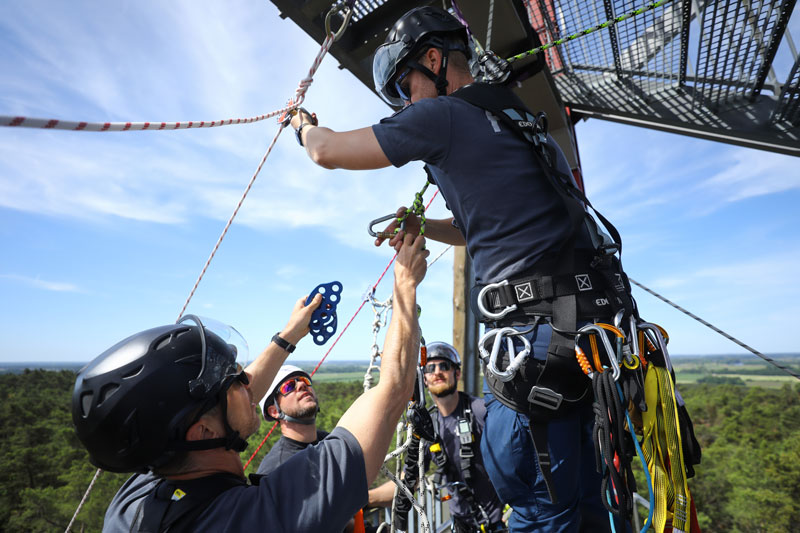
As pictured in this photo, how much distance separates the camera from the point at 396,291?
148cm

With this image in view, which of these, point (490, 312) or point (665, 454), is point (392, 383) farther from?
point (665, 454)

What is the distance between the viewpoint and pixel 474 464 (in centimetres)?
461

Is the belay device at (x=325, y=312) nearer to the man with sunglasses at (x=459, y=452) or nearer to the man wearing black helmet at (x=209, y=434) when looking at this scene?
the man wearing black helmet at (x=209, y=434)

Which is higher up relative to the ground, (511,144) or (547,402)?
(511,144)

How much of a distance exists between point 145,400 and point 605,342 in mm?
1435

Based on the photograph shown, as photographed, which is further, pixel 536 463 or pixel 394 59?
pixel 394 59

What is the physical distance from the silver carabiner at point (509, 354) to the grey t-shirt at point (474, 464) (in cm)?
293

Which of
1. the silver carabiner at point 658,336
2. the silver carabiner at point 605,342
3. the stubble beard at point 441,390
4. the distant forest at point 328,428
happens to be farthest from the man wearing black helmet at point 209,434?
the distant forest at point 328,428

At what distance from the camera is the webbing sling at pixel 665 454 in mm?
1232

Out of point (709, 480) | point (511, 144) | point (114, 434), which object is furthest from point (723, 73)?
point (709, 480)

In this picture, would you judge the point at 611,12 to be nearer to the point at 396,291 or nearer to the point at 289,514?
the point at 396,291

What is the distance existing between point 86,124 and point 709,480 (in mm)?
40096

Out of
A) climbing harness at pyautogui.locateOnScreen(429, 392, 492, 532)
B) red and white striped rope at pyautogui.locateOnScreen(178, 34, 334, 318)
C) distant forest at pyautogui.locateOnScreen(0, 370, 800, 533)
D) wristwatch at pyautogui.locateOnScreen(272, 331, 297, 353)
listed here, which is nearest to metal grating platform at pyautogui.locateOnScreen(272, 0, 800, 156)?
red and white striped rope at pyautogui.locateOnScreen(178, 34, 334, 318)

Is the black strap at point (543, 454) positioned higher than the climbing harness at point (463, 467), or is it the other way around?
the black strap at point (543, 454)
